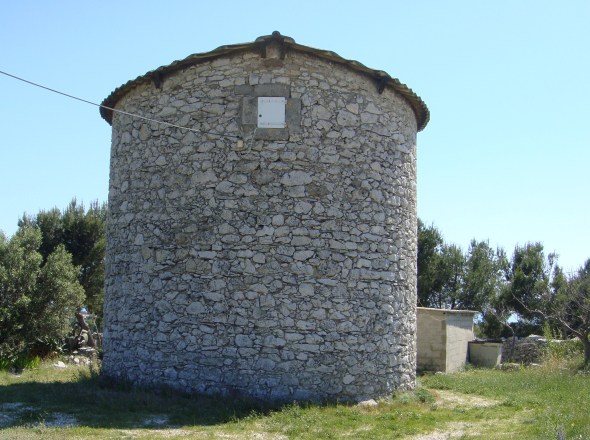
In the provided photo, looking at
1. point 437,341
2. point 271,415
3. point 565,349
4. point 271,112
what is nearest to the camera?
point 271,415

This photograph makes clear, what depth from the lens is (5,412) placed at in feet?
27.6

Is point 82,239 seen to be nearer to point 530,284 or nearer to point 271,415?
point 271,415

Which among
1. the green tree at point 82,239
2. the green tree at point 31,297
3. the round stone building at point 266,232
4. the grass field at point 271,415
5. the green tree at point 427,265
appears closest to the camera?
the grass field at point 271,415

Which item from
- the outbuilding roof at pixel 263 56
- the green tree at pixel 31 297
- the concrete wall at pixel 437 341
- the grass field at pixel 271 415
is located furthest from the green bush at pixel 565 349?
the green tree at pixel 31 297

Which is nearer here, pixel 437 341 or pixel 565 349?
pixel 437 341

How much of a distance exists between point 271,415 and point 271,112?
452cm

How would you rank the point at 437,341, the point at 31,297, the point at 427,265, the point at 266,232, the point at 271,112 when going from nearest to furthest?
1. the point at 266,232
2. the point at 271,112
3. the point at 437,341
4. the point at 31,297
5. the point at 427,265

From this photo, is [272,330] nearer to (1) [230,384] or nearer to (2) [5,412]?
(1) [230,384]

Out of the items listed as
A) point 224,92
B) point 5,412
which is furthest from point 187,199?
point 5,412

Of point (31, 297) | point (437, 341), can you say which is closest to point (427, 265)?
point (437, 341)

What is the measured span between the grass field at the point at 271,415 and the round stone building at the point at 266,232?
552mm

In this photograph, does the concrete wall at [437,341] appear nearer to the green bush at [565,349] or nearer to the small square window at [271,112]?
the green bush at [565,349]

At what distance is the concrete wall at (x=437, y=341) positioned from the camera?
1533 centimetres

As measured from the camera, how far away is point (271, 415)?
27.6ft
